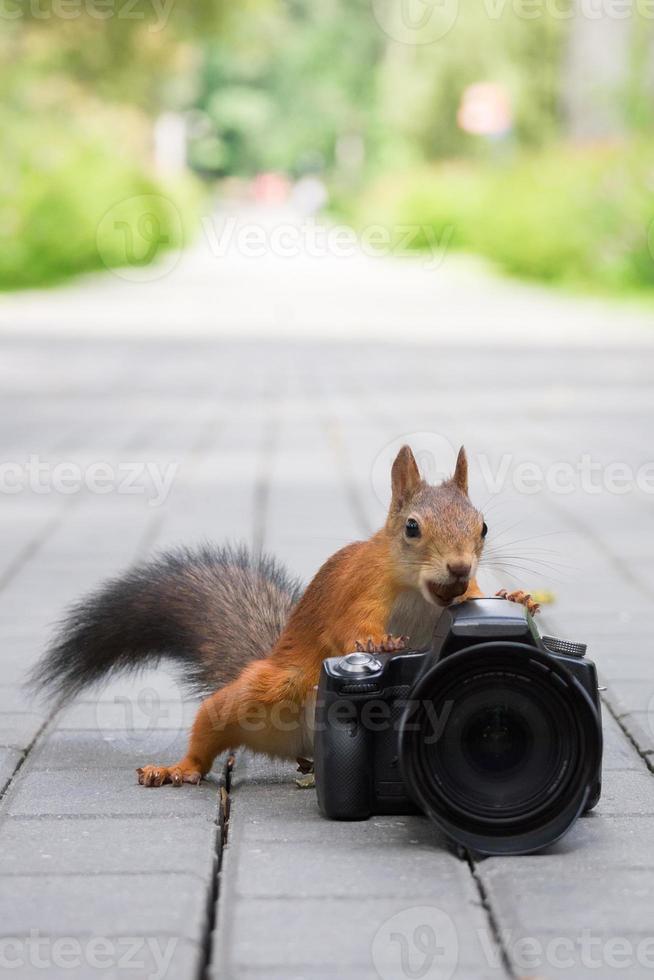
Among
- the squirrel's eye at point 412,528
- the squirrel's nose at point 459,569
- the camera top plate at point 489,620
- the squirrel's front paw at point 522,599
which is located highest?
the squirrel's eye at point 412,528

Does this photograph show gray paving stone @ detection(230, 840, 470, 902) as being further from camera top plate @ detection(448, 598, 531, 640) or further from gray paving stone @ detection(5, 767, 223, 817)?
camera top plate @ detection(448, 598, 531, 640)

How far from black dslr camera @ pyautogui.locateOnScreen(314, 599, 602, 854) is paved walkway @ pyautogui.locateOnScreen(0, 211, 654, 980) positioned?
9 centimetres

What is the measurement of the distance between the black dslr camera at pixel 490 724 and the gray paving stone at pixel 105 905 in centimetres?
47

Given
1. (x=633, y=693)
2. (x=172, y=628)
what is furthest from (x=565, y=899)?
(x=633, y=693)

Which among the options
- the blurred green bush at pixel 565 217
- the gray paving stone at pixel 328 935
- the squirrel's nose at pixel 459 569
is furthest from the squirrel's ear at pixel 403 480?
the blurred green bush at pixel 565 217

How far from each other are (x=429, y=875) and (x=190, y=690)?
0.98 metres

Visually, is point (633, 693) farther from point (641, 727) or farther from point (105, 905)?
point (105, 905)

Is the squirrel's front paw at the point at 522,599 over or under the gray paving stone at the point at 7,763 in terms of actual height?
over

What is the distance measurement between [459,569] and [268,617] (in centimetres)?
74

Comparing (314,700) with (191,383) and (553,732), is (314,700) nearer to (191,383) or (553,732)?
(553,732)

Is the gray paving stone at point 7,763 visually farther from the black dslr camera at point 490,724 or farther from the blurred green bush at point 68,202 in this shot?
the blurred green bush at point 68,202

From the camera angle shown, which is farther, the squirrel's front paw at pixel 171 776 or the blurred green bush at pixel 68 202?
the blurred green bush at pixel 68 202

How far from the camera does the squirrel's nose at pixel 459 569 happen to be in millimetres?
3121

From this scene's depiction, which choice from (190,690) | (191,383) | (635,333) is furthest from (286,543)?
(635,333)
